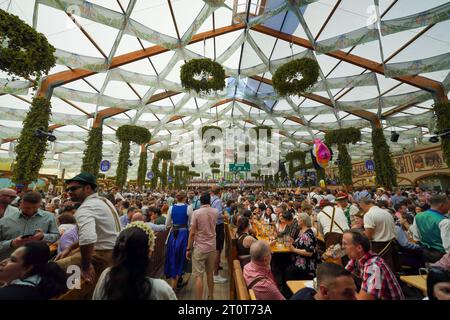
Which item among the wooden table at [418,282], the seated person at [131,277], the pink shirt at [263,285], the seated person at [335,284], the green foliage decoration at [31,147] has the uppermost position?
the green foliage decoration at [31,147]

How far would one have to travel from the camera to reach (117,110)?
560 inches

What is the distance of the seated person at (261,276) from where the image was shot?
1.87 metres

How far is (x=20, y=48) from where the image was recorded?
13.9 ft

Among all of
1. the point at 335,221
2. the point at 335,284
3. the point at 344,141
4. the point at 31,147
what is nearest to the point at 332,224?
the point at 335,221

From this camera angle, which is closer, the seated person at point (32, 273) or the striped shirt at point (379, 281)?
the seated person at point (32, 273)

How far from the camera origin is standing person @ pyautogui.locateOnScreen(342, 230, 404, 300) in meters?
1.64

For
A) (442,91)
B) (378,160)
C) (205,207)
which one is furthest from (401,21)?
(205,207)

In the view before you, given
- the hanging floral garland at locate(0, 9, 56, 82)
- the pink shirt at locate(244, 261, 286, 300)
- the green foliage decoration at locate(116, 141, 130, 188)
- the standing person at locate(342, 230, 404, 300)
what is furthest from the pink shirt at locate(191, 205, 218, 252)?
the green foliage decoration at locate(116, 141, 130, 188)

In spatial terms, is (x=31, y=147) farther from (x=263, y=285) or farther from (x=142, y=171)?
(x=142, y=171)

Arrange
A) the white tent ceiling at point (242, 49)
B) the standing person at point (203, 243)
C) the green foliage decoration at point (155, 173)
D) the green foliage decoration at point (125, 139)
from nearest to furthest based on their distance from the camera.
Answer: the standing person at point (203, 243) < the white tent ceiling at point (242, 49) < the green foliage decoration at point (125, 139) < the green foliage decoration at point (155, 173)

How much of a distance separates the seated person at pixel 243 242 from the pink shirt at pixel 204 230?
1.47ft

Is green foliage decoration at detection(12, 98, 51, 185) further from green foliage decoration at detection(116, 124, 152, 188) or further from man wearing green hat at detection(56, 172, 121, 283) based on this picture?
man wearing green hat at detection(56, 172, 121, 283)

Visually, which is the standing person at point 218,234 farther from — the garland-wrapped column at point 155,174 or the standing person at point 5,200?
the garland-wrapped column at point 155,174

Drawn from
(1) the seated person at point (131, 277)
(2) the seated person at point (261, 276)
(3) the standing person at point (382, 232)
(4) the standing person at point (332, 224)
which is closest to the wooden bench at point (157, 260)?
(2) the seated person at point (261, 276)
